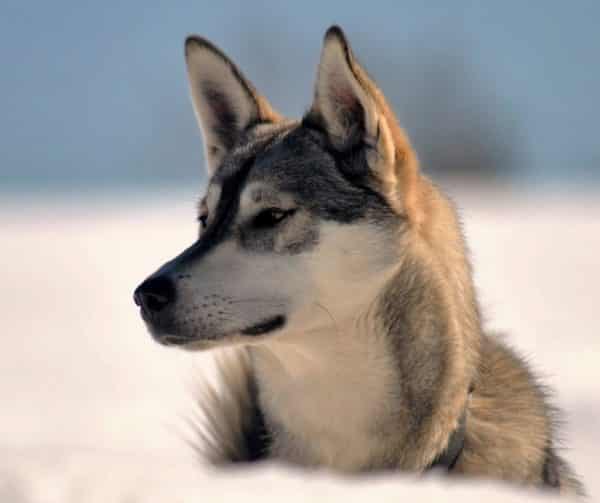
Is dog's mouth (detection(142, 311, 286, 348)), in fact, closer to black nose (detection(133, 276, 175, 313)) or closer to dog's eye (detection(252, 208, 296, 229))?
black nose (detection(133, 276, 175, 313))

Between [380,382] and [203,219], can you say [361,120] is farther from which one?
[380,382]

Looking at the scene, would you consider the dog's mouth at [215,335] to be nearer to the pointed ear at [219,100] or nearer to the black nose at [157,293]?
the black nose at [157,293]

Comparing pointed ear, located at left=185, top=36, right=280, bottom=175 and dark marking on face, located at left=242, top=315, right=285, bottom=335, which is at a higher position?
pointed ear, located at left=185, top=36, right=280, bottom=175

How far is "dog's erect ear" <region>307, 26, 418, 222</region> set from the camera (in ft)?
9.40

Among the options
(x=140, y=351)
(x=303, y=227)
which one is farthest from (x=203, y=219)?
(x=140, y=351)

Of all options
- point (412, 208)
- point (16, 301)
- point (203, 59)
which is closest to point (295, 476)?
point (412, 208)

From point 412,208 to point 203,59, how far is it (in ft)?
3.10

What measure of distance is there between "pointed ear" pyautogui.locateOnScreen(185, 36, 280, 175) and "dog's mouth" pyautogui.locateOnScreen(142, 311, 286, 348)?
3.02ft

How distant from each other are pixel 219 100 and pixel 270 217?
788 millimetres

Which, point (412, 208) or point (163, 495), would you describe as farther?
point (412, 208)

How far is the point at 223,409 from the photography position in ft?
9.89

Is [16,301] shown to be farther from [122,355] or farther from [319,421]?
[319,421]

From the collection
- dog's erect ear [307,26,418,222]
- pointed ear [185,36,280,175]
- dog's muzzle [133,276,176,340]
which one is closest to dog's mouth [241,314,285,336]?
dog's muzzle [133,276,176,340]

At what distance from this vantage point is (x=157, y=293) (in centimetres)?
269
